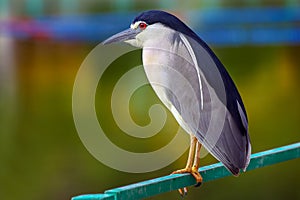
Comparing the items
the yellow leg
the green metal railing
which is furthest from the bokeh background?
the green metal railing

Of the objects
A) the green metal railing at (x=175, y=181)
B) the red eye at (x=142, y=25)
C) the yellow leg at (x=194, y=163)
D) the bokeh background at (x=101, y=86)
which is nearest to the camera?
the green metal railing at (x=175, y=181)

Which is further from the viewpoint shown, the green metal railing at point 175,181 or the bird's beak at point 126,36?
the bird's beak at point 126,36

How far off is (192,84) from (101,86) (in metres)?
3.26

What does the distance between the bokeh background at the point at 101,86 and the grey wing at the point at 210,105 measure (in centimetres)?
256

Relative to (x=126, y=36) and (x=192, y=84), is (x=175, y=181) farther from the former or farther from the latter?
(x=126, y=36)

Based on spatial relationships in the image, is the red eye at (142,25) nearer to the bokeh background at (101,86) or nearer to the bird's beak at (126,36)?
the bird's beak at (126,36)

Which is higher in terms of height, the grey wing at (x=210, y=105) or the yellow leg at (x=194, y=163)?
the grey wing at (x=210, y=105)

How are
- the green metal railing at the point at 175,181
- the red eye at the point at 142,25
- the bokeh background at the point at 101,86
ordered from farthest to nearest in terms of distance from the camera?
1. the bokeh background at the point at 101,86
2. the red eye at the point at 142,25
3. the green metal railing at the point at 175,181

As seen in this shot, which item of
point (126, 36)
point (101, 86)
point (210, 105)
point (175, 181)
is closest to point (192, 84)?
point (210, 105)

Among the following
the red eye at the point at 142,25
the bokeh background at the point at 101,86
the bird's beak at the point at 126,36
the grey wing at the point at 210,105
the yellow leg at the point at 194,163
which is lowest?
the bokeh background at the point at 101,86

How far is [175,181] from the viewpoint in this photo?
143 cm

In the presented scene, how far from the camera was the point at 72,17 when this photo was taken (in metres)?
5.98

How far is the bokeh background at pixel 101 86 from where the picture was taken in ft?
15.5

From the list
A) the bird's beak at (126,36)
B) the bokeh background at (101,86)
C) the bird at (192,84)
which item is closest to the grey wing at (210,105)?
the bird at (192,84)
